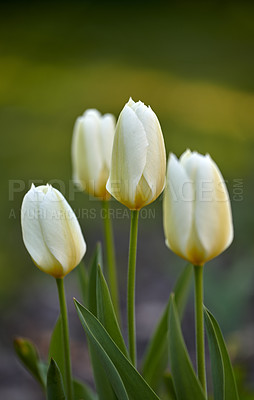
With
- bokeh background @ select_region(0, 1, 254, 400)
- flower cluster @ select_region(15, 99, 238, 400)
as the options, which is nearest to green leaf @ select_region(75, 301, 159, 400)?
flower cluster @ select_region(15, 99, 238, 400)

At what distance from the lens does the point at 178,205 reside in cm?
68

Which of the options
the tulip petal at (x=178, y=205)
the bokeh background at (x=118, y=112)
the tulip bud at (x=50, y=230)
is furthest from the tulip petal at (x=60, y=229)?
the bokeh background at (x=118, y=112)

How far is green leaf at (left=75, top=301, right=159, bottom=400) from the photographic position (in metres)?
0.64

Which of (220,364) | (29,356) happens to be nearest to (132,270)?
(220,364)

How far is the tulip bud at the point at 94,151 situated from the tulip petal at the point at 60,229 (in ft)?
0.77

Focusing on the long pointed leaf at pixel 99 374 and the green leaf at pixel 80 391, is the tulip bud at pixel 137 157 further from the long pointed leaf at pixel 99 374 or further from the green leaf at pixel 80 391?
the green leaf at pixel 80 391

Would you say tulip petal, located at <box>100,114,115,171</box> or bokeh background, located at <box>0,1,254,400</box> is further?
bokeh background, located at <box>0,1,254,400</box>

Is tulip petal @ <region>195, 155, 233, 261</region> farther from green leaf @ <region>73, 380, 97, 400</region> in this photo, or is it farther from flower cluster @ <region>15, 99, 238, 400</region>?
green leaf @ <region>73, 380, 97, 400</region>

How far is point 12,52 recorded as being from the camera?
13.3 feet

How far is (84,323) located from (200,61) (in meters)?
3.35

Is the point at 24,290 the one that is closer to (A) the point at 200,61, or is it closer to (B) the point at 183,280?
(B) the point at 183,280

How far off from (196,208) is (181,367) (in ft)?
→ 0.61

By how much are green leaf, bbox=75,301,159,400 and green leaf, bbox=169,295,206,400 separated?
4 cm

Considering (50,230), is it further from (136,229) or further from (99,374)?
(99,374)
